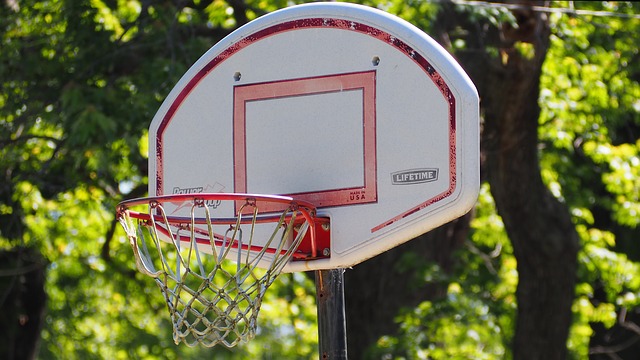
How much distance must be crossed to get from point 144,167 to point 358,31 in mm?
4558

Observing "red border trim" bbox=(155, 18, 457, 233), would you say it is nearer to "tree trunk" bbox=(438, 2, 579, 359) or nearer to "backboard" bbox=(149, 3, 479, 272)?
"backboard" bbox=(149, 3, 479, 272)

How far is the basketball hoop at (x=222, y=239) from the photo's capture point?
192 inches

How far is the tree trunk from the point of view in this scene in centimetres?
827

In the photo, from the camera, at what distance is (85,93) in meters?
8.12

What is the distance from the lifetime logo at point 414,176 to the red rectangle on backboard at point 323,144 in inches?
4.4

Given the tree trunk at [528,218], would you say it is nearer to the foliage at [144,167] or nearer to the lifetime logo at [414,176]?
the foliage at [144,167]

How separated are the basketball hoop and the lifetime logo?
15.7 inches

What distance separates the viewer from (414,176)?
500 cm

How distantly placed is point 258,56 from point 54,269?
8665 mm

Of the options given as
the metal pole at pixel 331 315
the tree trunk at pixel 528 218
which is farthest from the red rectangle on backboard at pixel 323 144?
the tree trunk at pixel 528 218

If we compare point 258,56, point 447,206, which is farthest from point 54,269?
point 447,206

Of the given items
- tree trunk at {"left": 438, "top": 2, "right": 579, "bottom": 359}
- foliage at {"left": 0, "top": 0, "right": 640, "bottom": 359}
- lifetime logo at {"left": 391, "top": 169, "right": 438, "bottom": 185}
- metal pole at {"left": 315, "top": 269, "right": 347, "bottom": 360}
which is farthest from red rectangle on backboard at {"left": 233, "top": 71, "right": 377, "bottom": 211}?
tree trunk at {"left": 438, "top": 2, "right": 579, "bottom": 359}

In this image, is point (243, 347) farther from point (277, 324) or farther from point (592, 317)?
point (592, 317)

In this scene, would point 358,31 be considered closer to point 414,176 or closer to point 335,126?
point 335,126
